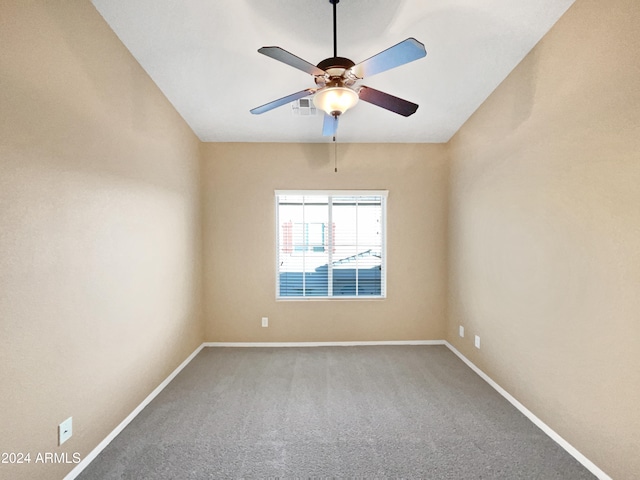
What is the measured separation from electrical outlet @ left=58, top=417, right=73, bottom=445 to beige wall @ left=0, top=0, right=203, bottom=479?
3cm

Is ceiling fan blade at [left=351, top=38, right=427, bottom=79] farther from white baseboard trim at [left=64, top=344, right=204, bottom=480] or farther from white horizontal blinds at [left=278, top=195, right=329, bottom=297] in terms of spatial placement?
white baseboard trim at [left=64, top=344, right=204, bottom=480]

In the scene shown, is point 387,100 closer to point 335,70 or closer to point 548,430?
point 335,70

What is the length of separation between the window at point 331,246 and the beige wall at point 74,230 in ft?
5.07

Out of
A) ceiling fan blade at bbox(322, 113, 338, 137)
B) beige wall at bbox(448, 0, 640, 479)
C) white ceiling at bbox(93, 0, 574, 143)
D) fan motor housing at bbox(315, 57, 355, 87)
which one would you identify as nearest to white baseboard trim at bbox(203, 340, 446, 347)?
beige wall at bbox(448, 0, 640, 479)

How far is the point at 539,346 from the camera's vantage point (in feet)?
7.52

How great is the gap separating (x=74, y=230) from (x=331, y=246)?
271 centimetres

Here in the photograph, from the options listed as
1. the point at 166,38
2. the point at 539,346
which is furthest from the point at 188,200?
the point at 539,346

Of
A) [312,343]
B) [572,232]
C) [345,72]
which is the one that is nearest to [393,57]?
[345,72]

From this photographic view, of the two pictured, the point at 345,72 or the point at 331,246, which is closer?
the point at 345,72

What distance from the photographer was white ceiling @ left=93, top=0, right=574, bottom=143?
204 centimetres

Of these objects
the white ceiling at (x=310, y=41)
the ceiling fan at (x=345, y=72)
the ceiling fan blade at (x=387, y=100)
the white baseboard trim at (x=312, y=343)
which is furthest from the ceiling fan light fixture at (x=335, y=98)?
the white baseboard trim at (x=312, y=343)

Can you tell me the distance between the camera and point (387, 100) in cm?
196

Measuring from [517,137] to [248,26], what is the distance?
2.32 metres

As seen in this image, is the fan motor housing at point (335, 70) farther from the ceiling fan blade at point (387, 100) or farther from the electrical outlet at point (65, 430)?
the electrical outlet at point (65, 430)
